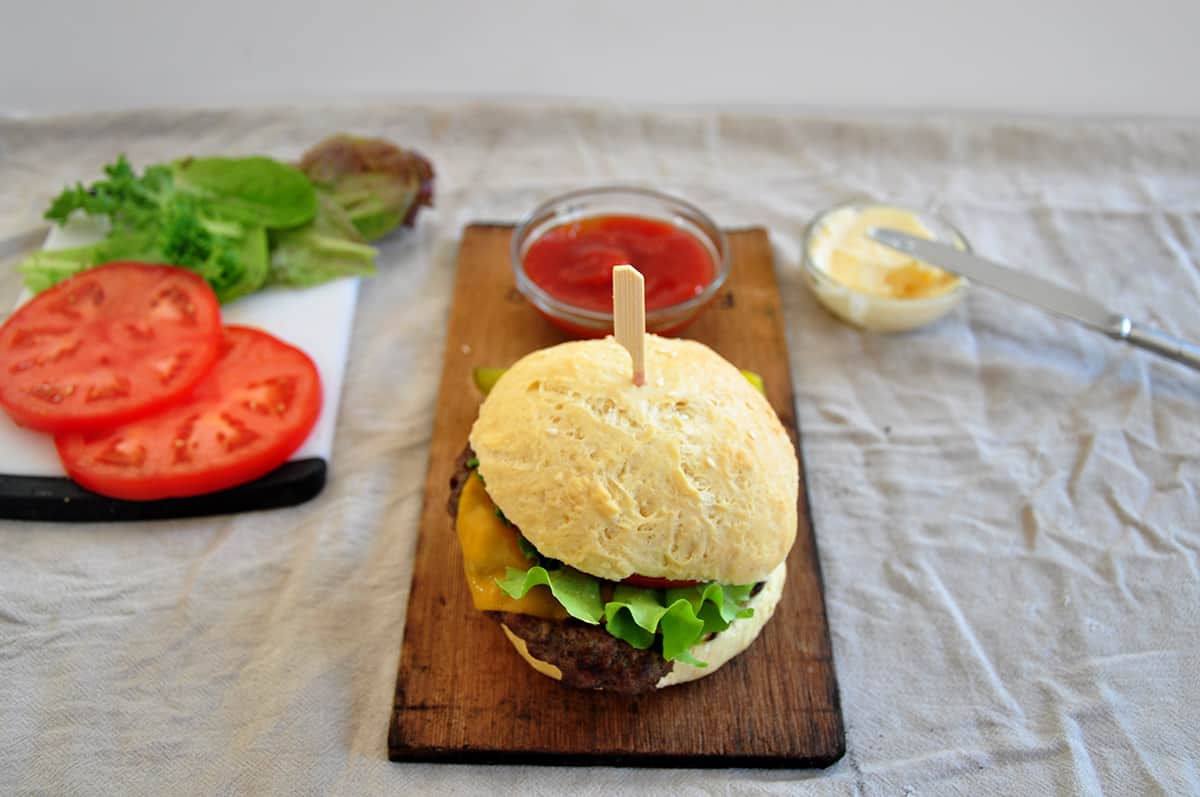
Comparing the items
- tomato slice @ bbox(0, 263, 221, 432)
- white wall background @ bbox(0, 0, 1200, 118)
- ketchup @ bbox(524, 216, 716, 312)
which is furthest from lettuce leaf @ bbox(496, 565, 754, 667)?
white wall background @ bbox(0, 0, 1200, 118)

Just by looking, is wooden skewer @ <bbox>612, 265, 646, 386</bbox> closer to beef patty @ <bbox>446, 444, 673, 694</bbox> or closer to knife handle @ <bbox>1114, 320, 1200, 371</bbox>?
beef patty @ <bbox>446, 444, 673, 694</bbox>

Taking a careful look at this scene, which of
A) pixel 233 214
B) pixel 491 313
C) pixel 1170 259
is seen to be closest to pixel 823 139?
pixel 1170 259

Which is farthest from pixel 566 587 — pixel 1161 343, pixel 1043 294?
pixel 1161 343

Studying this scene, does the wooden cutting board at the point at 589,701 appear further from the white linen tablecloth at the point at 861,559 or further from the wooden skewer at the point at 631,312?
the wooden skewer at the point at 631,312

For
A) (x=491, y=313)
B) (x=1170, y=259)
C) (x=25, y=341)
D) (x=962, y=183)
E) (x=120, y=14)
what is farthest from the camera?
(x=120, y=14)

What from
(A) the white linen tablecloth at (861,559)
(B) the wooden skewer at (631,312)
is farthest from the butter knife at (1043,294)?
(B) the wooden skewer at (631,312)

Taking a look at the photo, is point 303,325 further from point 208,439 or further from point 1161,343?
point 1161,343

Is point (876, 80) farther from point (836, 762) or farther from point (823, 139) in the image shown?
point (836, 762)
